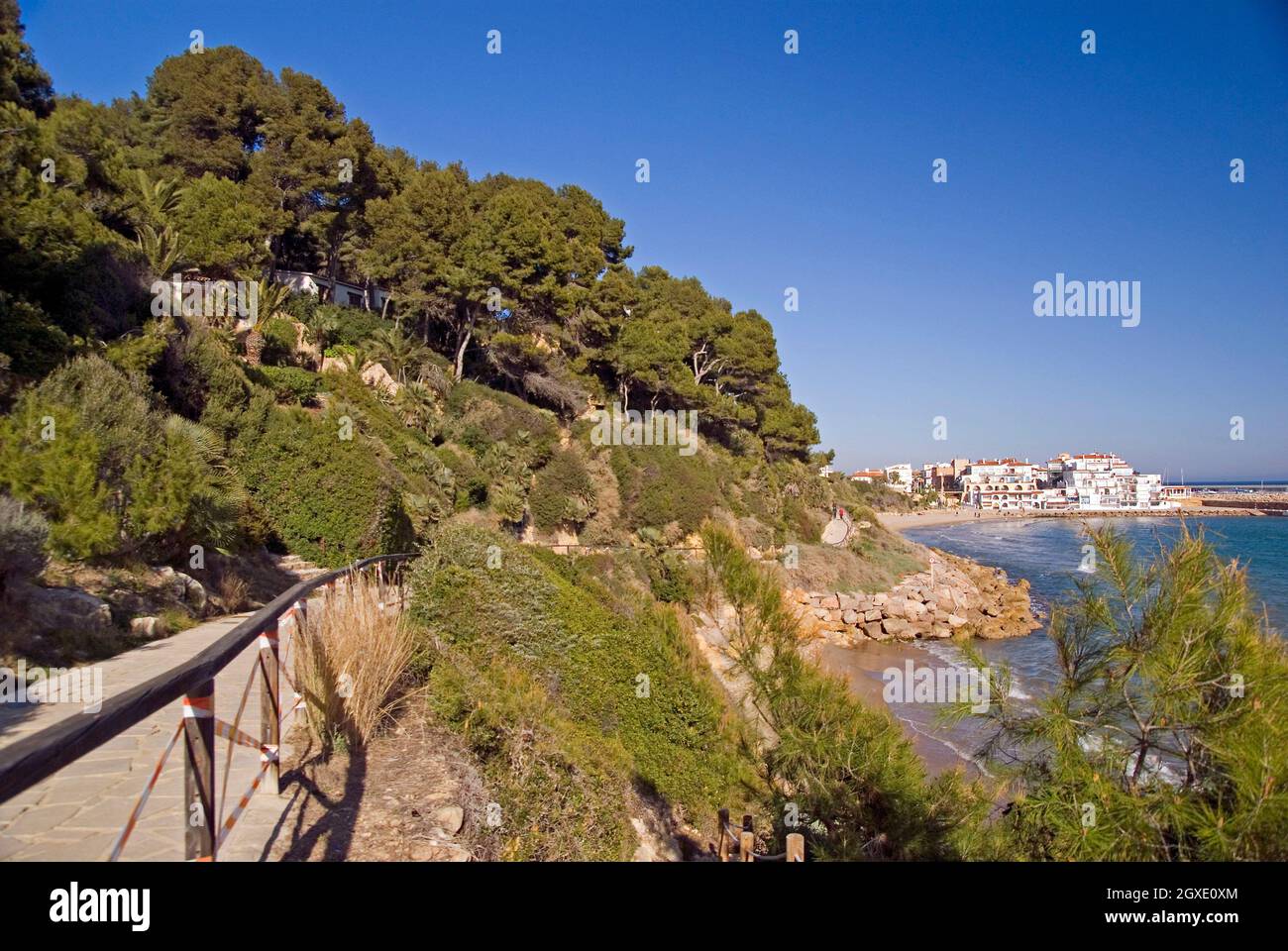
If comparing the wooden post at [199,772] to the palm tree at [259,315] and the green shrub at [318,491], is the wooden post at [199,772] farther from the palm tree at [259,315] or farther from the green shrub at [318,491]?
the palm tree at [259,315]

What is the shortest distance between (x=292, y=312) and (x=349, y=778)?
22.5 metres

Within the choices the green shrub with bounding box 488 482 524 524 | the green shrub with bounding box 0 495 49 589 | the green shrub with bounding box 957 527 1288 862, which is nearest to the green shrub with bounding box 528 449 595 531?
the green shrub with bounding box 488 482 524 524

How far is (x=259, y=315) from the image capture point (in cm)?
1953

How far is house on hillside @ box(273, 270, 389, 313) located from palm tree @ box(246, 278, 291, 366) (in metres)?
3.86

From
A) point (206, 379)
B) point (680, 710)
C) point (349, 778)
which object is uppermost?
point (206, 379)

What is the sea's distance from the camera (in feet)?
11.0

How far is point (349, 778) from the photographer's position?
4.21 metres

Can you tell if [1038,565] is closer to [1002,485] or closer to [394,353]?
[394,353]

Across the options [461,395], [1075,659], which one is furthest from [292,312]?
[1075,659]

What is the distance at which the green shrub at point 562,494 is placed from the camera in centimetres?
2241

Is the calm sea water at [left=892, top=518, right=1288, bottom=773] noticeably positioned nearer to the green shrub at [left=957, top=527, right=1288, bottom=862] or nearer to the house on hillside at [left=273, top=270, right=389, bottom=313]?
the green shrub at [left=957, top=527, right=1288, bottom=862]

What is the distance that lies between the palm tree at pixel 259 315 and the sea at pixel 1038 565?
1708 cm

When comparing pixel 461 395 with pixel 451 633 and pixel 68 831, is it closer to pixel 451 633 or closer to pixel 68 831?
pixel 451 633

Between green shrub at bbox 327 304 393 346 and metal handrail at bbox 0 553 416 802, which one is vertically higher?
green shrub at bbox 327 304 393 346
